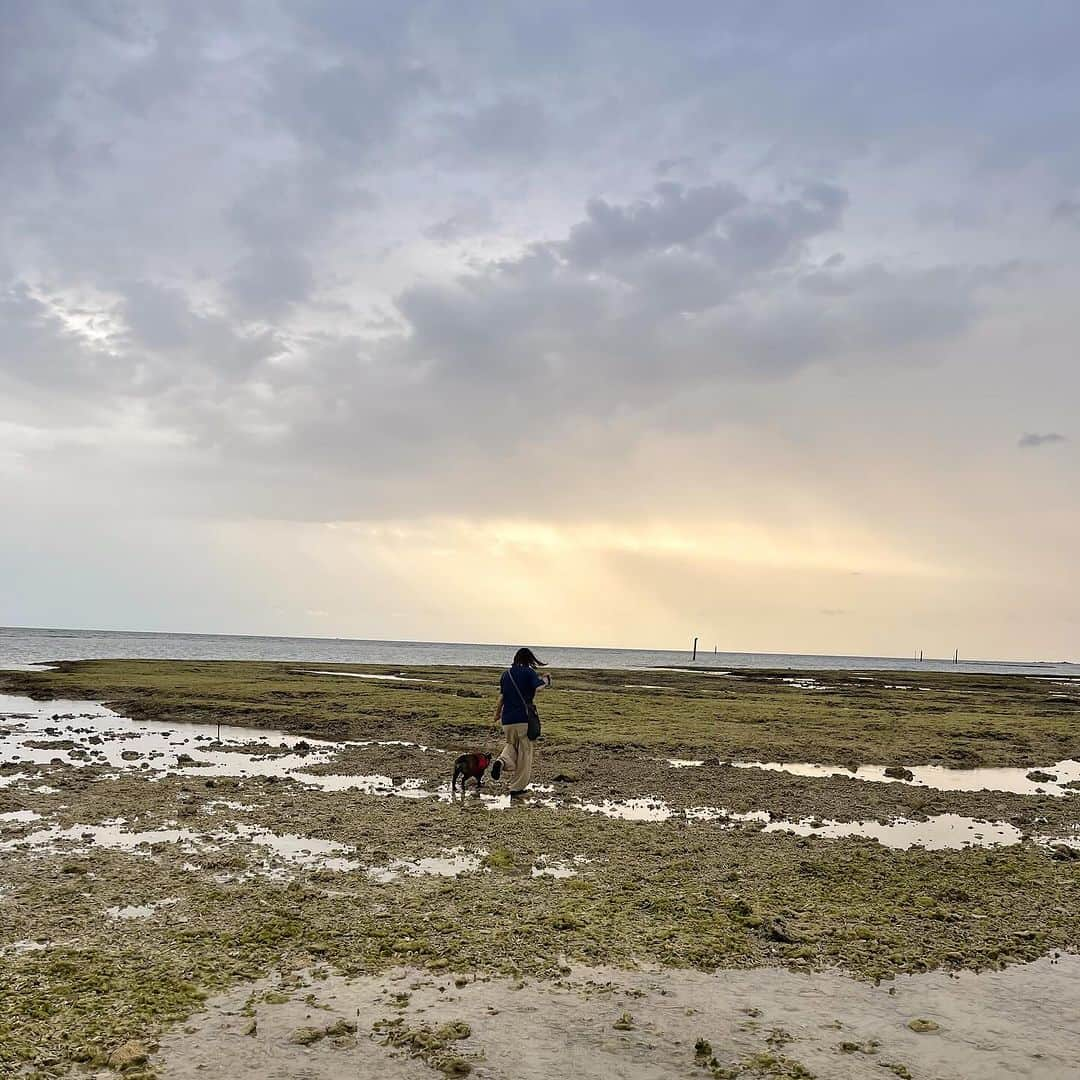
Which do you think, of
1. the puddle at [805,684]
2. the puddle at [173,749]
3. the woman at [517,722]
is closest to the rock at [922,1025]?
the woman at [517,722]

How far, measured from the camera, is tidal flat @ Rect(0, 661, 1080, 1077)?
22.4 feet

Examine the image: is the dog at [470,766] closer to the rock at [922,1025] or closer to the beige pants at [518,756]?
the beige pants at [518,756]

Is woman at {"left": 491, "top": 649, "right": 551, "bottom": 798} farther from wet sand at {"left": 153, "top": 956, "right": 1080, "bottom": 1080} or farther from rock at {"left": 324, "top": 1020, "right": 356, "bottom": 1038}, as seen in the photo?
rock at {"left": 324, "top": 1020, "right": 356, "bottom": 1038}

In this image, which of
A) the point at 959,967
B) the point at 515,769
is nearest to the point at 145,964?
the point at 959,967

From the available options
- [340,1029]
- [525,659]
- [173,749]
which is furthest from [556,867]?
[173,749]

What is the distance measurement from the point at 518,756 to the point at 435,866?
17.4ft

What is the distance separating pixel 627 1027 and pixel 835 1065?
153 centimetres

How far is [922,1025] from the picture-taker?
23.3ft

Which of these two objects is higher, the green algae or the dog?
the dog

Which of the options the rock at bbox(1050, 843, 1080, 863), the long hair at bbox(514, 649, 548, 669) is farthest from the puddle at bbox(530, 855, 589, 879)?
the rock at bbox(1050, 843, 1080, 863)

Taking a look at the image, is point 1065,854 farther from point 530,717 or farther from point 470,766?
point 470,766

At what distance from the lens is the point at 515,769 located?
16.7 meters

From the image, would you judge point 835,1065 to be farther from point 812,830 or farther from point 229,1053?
point 812,830

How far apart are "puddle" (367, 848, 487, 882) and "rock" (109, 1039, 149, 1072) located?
4.44 metres
